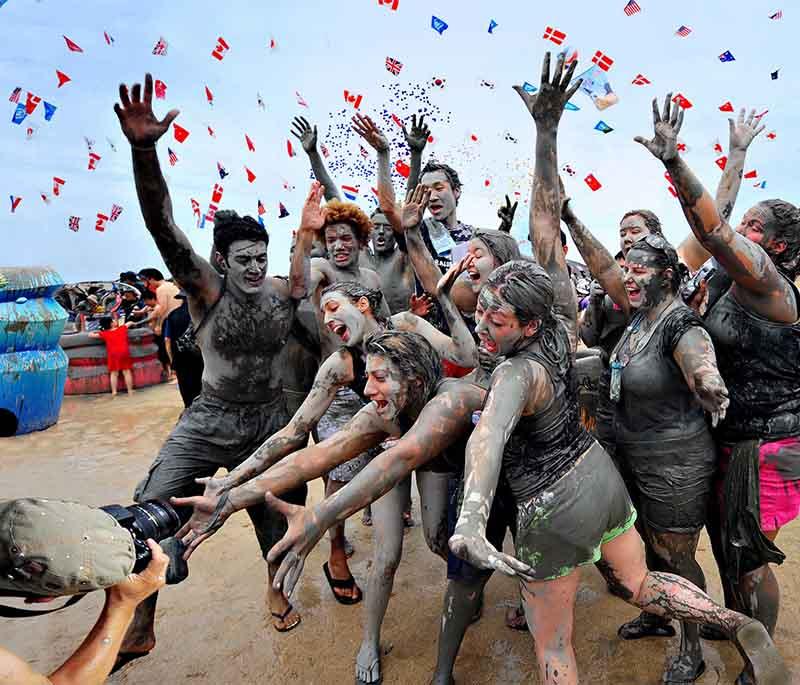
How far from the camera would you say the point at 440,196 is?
436 centimetres

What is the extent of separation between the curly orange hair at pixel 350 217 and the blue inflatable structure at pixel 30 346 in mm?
5546

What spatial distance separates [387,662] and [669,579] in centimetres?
152

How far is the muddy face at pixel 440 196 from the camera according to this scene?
4.33 metres

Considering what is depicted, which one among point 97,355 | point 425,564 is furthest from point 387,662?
point 97,355

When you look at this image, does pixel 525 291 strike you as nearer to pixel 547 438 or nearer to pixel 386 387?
pixel 547 438

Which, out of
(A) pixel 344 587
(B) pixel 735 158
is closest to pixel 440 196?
(B) pixel 735 158

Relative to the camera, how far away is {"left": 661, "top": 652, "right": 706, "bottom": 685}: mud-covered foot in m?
2.60

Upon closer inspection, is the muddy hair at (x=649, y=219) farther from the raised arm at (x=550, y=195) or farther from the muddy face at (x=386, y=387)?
the muddy face at (x=386, y=387)

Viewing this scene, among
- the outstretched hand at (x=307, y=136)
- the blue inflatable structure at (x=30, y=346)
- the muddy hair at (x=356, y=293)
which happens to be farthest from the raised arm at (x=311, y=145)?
the blue inflatable structure at (x=30, y=346)

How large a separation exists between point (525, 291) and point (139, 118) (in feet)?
6.17

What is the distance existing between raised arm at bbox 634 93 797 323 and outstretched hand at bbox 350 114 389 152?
214 centimetres

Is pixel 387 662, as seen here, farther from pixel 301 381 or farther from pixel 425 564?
pixel 301 381

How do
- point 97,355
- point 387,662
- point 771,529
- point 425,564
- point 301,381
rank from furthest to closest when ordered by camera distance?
point 97,355 < point 301,381 < point 425,564 < point 387,662 < point 771,529

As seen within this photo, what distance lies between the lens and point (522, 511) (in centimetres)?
207
